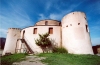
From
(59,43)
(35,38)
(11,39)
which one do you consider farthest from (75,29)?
(11,39)

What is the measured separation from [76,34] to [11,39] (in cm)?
1251

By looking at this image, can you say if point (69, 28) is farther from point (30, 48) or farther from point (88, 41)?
point (30, 48)

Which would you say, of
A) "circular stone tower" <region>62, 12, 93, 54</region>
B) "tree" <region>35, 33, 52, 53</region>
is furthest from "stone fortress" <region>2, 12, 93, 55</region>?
"tree" <region>35, 33, 52, 53</region>

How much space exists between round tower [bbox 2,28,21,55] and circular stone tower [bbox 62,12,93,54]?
966cm

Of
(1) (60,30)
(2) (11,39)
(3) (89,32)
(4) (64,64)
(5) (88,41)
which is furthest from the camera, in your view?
(2) (11,39)

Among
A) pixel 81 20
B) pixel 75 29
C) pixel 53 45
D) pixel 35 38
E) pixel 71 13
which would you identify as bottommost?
pixel 53 45

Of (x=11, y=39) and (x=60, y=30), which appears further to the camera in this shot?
(x=11, y=39)

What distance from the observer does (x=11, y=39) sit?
18.0 m

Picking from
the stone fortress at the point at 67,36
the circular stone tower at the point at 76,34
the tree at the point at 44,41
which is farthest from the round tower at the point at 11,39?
the circular stone tower at the point at 76,34

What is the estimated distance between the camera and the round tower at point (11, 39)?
1747 centimetres

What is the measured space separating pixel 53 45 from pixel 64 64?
7640 mm

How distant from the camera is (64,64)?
665 centimetres

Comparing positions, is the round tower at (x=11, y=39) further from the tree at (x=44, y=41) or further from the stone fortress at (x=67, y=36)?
the tree at (x=44, y=41)

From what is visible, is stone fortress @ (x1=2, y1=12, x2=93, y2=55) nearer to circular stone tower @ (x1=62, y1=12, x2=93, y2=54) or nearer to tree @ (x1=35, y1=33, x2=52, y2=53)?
circular stone tower @ (x1=62, y1=12, x2=93, y2=54)
